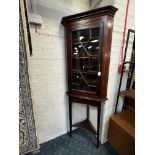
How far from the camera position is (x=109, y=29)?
1208mm

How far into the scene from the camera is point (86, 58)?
4.63 ft

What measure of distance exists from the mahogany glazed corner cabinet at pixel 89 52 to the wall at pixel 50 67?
177mm

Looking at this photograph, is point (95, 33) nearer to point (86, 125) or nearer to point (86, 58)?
point (86, 58)

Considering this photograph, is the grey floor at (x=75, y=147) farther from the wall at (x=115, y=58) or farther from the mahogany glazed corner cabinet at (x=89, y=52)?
the mahogany glazed corner cabinet at (x=89, y=52)

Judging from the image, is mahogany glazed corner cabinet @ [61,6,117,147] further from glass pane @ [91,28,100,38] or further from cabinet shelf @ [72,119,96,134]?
cabinet shelf @ [72,119,96,134]

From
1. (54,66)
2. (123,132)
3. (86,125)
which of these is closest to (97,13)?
(54,66)

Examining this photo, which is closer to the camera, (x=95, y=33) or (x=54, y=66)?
(x=95, y=33)

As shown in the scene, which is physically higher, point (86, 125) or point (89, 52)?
point (89, 52)

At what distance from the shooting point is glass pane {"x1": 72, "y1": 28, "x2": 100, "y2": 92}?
1.32 meters

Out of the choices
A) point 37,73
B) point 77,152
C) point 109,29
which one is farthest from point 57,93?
point 109,29

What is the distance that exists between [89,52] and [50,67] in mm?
599

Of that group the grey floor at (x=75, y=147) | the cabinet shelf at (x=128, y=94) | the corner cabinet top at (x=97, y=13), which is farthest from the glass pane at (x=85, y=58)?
the grey floor at (x=75, y=147)

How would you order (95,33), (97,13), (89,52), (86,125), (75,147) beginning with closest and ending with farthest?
(97,13), (95,33), (89,52), (75,147), (86,125)
